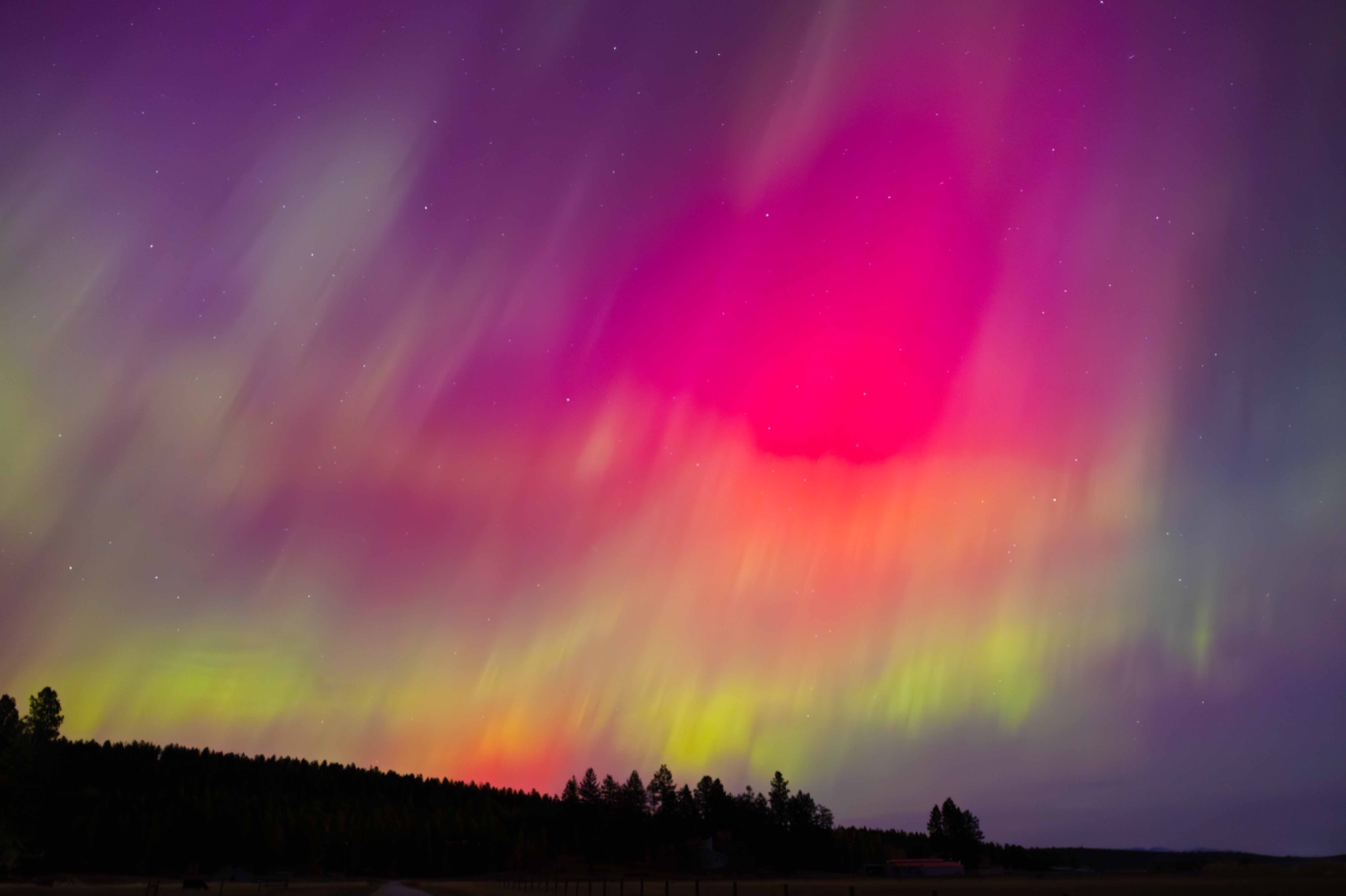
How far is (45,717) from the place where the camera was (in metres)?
130

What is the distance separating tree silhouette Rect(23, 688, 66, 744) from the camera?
420 feet

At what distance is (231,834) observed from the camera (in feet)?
616

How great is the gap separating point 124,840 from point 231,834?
Answer: 2026 centimetres

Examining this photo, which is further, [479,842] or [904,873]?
[479,842]

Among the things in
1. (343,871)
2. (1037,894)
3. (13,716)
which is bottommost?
(343,871)

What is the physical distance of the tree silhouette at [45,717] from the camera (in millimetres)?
128000

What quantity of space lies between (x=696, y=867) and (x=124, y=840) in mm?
113103

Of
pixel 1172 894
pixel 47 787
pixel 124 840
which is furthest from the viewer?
pixel 124 840

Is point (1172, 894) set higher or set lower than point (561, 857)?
higher

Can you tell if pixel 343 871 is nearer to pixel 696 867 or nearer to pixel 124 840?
pixel 124 840

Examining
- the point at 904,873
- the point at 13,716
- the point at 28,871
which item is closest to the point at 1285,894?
the point at 904,873

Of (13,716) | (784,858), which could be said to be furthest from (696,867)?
(13,716)

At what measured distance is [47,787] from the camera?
136 metres

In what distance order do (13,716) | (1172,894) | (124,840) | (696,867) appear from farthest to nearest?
1. (696,867)
2. (124,840)
3. (13,716)
4. (1172,894)
